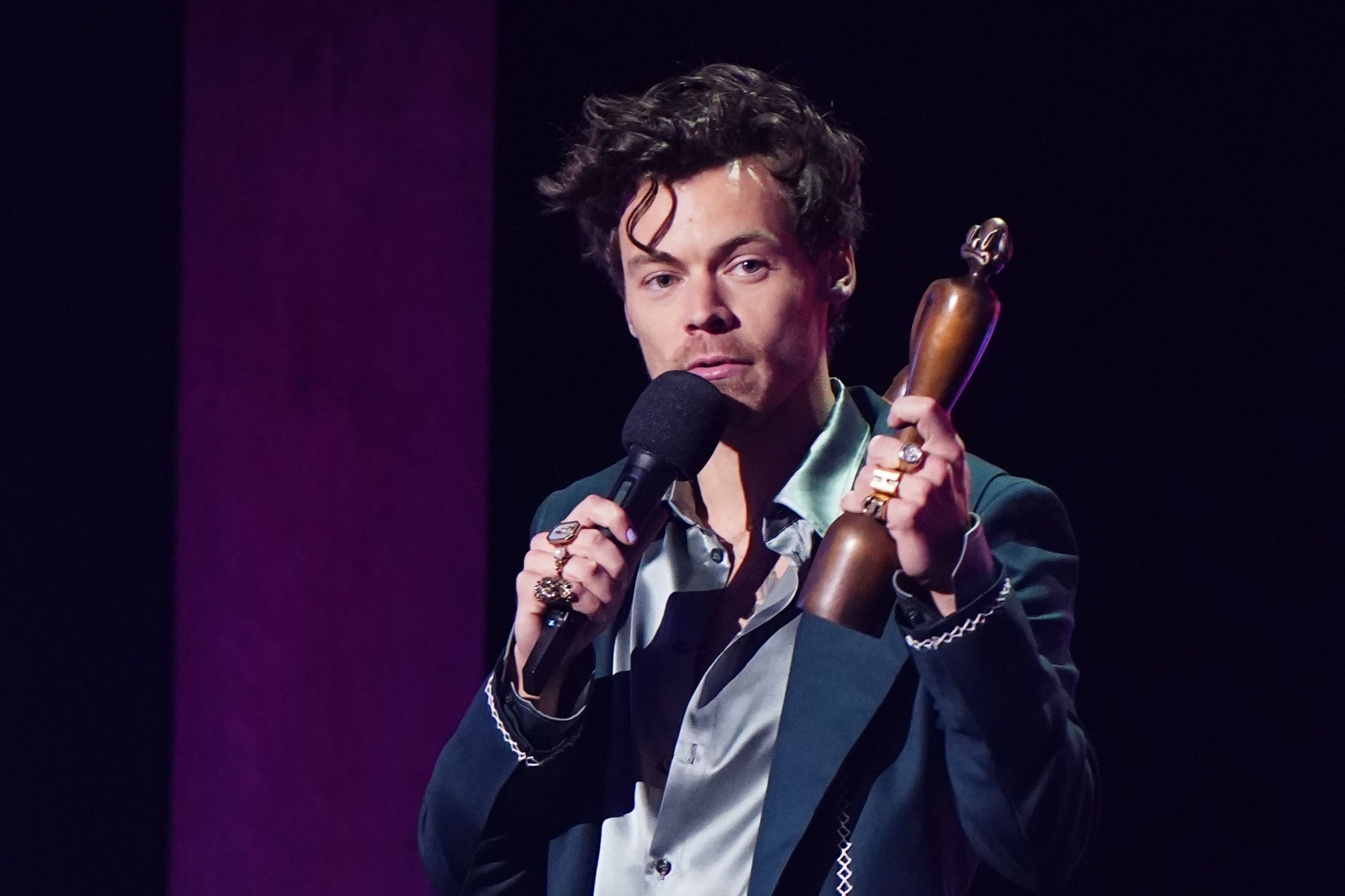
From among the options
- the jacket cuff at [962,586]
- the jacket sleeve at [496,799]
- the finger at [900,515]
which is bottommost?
the jacket sleeve at [496,799]

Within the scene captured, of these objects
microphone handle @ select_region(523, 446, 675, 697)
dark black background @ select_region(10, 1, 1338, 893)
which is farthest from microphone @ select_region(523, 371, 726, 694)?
dark black background @ select_region(10, 1, 1338, 893)

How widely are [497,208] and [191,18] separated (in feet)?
2.14

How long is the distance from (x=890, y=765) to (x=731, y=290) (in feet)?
1.59

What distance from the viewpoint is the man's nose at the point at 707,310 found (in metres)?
1.32

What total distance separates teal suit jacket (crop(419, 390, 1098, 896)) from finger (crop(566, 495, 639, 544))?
198 millimetres

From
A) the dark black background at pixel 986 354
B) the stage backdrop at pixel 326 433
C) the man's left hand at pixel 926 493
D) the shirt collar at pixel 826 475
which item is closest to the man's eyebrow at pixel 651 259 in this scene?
the shirt collar at pixel 826 475

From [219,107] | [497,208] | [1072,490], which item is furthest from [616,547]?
[219,107]

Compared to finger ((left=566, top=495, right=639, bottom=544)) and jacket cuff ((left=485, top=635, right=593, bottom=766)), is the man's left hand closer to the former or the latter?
finger ((left=566, top=495, right=639, bottom=544))

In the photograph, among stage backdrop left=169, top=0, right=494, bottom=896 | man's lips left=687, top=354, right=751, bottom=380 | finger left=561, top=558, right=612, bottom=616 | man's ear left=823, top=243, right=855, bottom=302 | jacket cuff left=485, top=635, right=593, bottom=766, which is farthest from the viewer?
stage backdrop left=169, top=0, right=494, bottom=896

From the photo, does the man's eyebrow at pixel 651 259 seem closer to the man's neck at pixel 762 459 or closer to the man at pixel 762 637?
the man at pixel 762 637

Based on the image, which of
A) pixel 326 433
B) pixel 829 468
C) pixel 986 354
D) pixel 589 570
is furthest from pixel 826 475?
pixel 326 433

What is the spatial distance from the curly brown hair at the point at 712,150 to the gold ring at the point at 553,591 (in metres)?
0.43

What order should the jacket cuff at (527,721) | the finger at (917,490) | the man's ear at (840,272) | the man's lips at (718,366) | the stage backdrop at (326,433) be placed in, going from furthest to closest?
1. the stage backdrop at (326,433)
2. the man's ear at (840,272)
3. the man's lips at (718,366)
4. the jacket cuff at (527,721)
5. the finger at (917,490)

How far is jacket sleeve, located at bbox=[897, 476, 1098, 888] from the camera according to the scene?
1.02 metres
